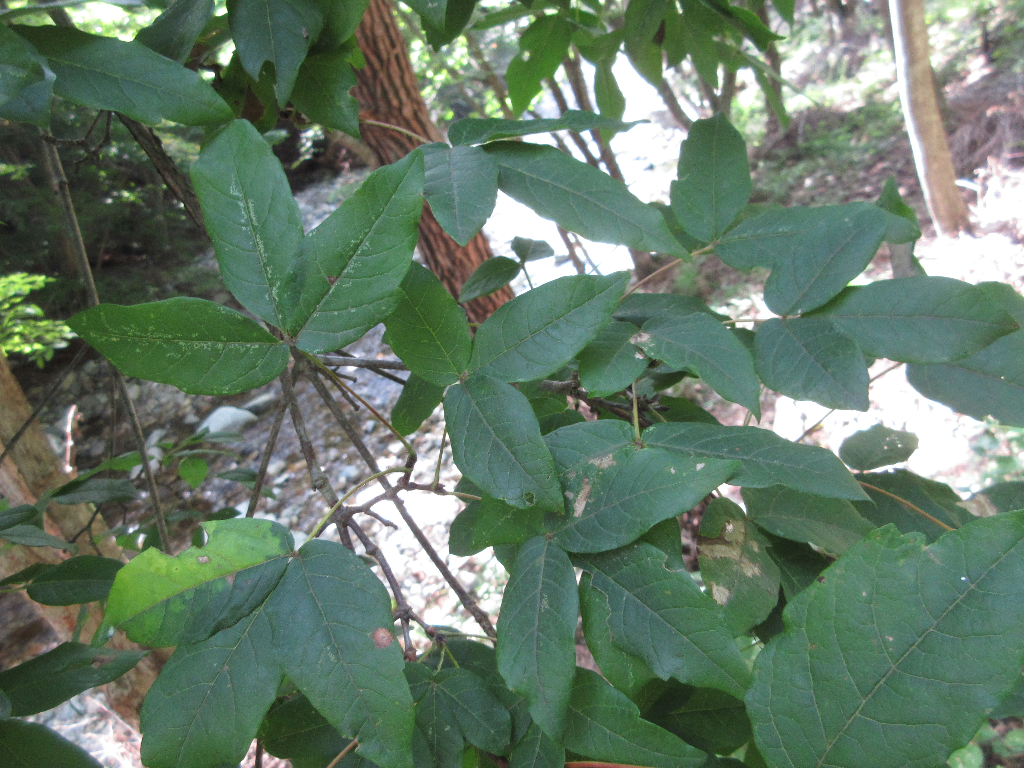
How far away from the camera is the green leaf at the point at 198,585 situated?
0.38 m

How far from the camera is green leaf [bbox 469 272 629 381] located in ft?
1.45

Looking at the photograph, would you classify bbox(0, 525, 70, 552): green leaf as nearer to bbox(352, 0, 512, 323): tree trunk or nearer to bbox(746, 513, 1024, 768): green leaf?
bbox(746, 513, 1024, 768): green leaf

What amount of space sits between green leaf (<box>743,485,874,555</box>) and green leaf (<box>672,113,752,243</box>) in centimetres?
28

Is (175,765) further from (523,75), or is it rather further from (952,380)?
(523,75)

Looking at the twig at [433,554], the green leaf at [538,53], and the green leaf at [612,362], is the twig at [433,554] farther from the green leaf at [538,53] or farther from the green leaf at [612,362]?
the green leaf at [538,53]

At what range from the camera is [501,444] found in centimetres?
43

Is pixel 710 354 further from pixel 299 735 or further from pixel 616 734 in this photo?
pixel 299 735

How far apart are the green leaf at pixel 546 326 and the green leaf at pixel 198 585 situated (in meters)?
0.21

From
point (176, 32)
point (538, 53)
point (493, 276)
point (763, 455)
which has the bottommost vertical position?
point (763, 455)

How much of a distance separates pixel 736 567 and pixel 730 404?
2.65m

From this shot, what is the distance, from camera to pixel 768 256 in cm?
60

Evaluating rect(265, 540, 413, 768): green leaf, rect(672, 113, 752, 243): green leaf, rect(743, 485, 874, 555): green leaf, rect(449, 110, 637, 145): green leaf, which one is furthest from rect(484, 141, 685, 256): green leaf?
rect(265, 540, 413, 768): green leaf

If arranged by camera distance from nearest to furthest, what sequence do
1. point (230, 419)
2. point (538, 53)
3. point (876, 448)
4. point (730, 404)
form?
point (876, 448) < point (538, 53) < point (730, 404) < point (230, 419)

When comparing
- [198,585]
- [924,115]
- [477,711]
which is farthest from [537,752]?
[924,115]
